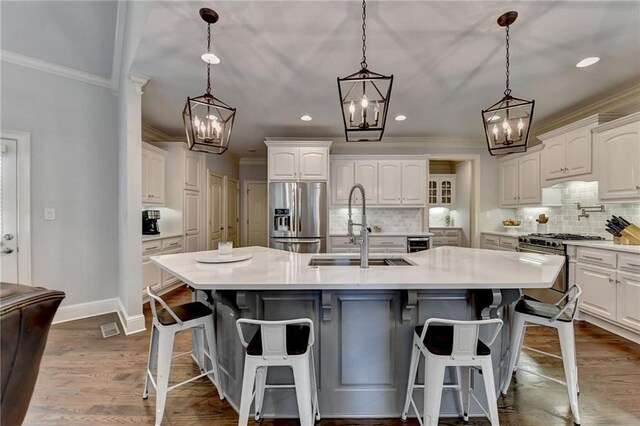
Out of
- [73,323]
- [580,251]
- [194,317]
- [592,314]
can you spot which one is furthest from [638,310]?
[73,323]

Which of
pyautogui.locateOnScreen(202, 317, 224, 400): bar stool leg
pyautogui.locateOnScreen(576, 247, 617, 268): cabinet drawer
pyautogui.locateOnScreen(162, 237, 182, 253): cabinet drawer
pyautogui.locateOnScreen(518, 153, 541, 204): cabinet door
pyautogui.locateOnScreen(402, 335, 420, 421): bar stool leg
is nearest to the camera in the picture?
pyautogui.locateOnScreen(402, 335, 420, 421): bar stool leg

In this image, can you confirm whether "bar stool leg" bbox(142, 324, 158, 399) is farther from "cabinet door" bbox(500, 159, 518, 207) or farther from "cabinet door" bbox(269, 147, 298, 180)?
"cabinet door" bbox(500, 159, 518, 207)

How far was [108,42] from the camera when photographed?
3.05 metres

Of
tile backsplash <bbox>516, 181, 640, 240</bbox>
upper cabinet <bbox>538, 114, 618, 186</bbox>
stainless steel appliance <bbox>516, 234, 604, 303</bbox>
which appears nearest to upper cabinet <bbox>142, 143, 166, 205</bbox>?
stainless steel appliance <bbox>516, 234, 604, 303</bbox>

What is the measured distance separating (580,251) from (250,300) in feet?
11.8

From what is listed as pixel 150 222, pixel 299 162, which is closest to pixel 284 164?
pixel 299 162

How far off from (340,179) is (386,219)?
3.87 feet

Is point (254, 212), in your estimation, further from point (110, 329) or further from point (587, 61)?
point (587, 61)

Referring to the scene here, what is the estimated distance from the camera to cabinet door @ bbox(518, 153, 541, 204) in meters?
4.13

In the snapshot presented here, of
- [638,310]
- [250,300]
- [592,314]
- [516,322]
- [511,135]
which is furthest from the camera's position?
[592,314]

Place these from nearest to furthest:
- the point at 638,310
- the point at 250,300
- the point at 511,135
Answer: the point at 250,300 → the point at 511,135 → the point at 638,310

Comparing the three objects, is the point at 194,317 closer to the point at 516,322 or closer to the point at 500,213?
the point at 516,322

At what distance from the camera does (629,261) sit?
8.49ft

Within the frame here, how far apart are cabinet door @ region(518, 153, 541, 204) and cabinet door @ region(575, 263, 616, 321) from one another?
4.62 feet
